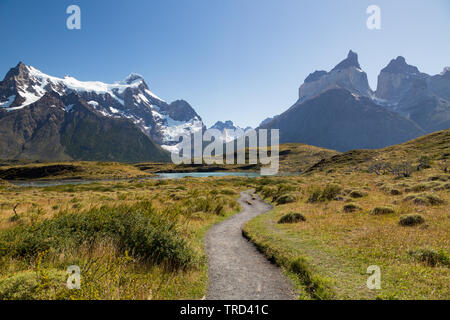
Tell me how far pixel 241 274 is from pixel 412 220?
12.2 meters

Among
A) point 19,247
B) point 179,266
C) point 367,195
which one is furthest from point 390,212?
point 19,247

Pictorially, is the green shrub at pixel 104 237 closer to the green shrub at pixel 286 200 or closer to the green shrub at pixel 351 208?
the green shrub at pixel 351 208

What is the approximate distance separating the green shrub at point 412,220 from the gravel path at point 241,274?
9819mm

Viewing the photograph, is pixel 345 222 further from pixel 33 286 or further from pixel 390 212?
pixel 33 286

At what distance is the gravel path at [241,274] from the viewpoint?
797cm

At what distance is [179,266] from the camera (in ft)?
31.4

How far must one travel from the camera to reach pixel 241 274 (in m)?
9.86

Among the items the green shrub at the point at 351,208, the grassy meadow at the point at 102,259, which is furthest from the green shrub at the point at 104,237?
the green shrub at the point at 351,208

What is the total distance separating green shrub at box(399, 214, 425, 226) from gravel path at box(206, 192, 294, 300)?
982 cm

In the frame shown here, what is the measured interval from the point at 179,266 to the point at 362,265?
760 centimetres

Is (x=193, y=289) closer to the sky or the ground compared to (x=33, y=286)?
closer to the ground

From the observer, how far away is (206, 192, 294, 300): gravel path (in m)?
7.97

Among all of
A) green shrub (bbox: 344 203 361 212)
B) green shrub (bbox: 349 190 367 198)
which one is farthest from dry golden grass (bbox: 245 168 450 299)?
green shrub (bbox: 349 190 367 198)

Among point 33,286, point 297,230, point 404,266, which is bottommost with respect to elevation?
point 297,230
